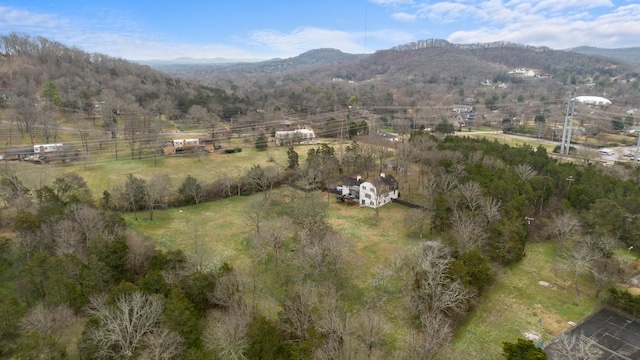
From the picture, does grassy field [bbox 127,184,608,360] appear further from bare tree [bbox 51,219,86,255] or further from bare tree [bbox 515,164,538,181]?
bare tree [bbox 515,164,538,181]

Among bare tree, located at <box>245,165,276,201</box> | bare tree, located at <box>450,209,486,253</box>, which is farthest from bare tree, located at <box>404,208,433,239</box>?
bare tree, located at <box>245,165,276,201</box>

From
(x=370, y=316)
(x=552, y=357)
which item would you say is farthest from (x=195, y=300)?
(x=552, y=357)

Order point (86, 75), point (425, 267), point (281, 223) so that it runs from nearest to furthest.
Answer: point (425, 267), point (281, 223), point (86, 75)

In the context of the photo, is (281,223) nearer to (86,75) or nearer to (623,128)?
(86,75)

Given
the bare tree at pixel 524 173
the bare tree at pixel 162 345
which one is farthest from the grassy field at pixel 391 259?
the bare tree at pixel 524 173

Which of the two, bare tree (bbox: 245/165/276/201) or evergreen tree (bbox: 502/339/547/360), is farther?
bare tree (bbox: 245/165/276/201)

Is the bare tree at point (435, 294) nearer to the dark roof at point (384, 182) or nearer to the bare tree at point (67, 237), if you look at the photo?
the dark roof at point (384, 182)

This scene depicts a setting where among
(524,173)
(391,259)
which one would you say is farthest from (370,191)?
(524,173)

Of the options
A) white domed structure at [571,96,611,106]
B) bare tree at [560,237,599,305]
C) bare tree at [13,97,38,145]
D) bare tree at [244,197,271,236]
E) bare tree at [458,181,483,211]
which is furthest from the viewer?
white domed structure at [571,96,611,106]

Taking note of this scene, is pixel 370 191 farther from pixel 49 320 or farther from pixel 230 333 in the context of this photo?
pixel 49 320
